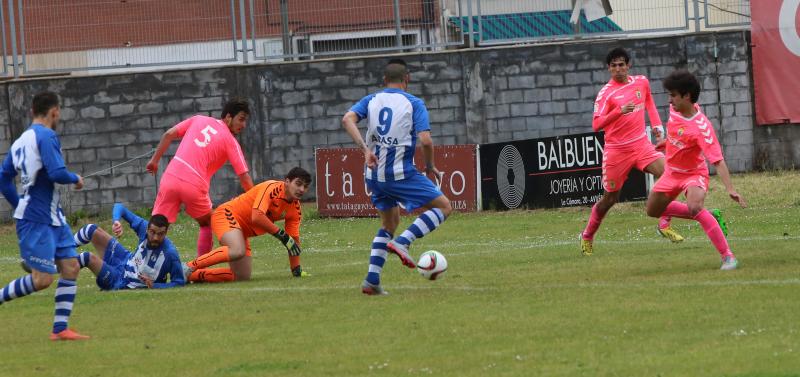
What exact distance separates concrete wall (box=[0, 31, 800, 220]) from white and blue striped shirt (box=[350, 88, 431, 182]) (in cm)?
1407

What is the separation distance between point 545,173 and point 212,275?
9.16 metres

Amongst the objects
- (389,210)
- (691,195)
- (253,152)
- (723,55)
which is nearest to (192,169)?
(389,210)

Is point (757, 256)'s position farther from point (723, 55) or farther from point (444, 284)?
point (723, 55)

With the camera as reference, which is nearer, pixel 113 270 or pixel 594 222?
pixel 113 270

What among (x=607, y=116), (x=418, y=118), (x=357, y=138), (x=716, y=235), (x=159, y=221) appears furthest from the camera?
(x=607, y=116)

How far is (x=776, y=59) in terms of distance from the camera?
85.7 feet

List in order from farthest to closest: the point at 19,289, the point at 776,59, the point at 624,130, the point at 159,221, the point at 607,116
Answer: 1. the point at 776,59
2. the point at 624,130
3. the point at 607,116
4. the point at 159,221
5. the point at 19,289

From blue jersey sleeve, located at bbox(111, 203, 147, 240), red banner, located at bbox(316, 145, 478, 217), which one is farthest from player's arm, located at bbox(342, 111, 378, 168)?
red banner, located at bbox(316, 145, 478, 217)

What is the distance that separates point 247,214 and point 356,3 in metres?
12.5

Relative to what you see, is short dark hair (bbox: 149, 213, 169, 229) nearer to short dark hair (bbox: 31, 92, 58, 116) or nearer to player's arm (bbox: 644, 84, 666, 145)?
short dark hair (bbox: 31, 92, 58, 116)

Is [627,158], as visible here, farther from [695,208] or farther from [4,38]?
[4,38]

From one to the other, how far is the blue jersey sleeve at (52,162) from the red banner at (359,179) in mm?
12556

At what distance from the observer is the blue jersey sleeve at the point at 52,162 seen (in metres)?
10.3

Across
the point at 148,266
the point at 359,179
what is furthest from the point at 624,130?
the point at 359,179
